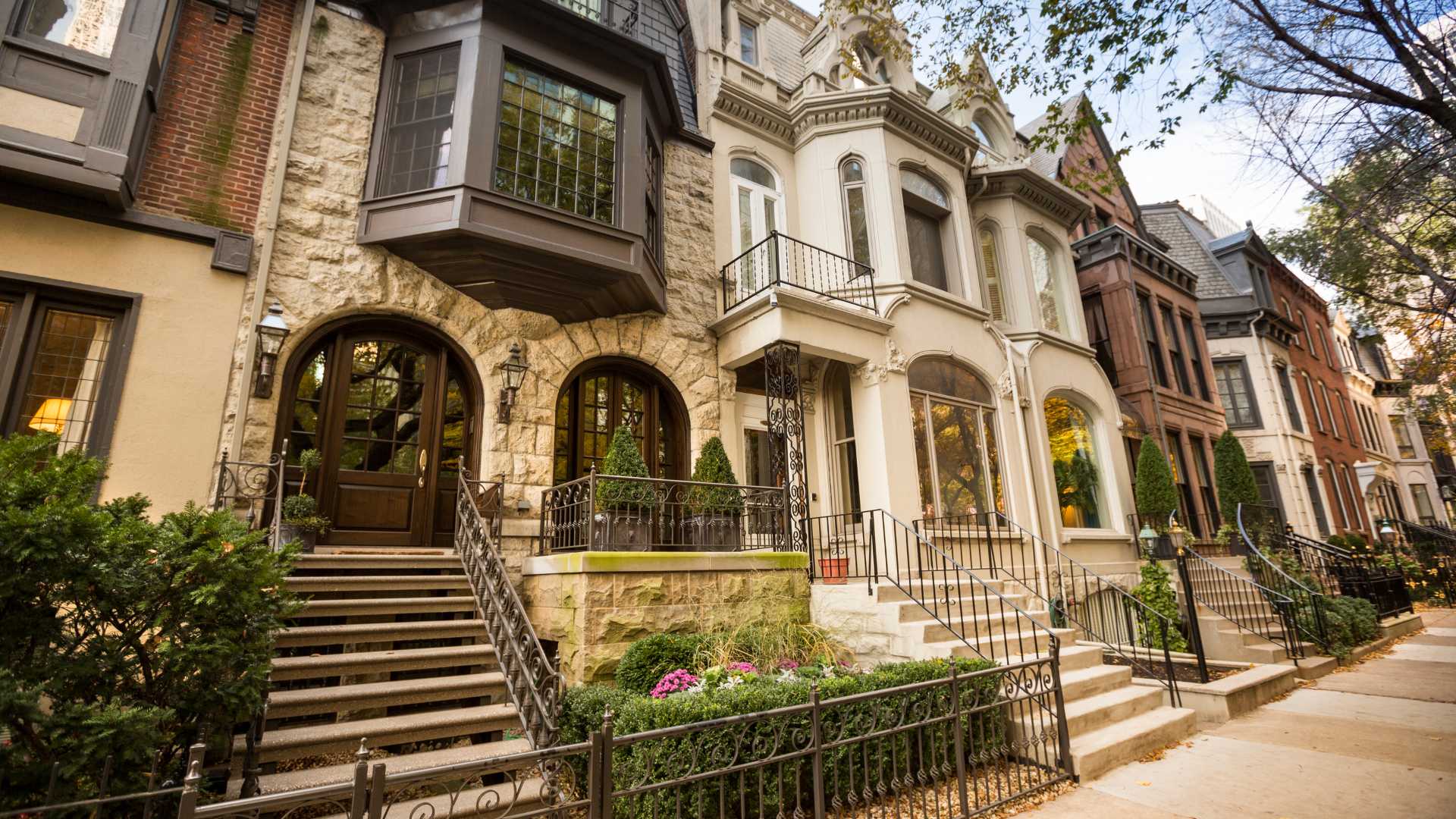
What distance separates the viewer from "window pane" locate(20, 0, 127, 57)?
21.0 ft

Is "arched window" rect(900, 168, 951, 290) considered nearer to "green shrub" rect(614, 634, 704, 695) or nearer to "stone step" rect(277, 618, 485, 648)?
"green shrub" rect(614, 634, 704, 695)

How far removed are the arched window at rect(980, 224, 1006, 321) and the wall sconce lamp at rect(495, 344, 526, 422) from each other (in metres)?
9.24

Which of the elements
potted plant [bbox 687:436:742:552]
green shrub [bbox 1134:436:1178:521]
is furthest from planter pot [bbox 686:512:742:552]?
green shrub [bbox 1134:436:1178:521]

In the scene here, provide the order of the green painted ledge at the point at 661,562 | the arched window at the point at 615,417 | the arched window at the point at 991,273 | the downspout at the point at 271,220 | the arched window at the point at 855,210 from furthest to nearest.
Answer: the arched window at the point at 991,273
the arched window at the point at 855,210
the arched window at the point at 615,417
the downspout at the point at 271,220
the green painted ledge at the point at 661,562

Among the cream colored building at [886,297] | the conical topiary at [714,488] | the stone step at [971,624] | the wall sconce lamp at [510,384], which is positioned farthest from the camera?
the cream colored building at [886,297]

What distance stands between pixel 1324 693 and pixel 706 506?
24.6 feet

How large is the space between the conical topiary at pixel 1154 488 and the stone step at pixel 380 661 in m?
12.4

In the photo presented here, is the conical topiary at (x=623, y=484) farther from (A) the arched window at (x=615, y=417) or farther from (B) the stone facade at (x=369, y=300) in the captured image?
(A) the arched window at (x=615, y=417)

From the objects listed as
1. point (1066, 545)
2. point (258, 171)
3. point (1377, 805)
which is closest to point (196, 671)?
point (258, 171)

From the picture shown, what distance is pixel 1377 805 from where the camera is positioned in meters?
4.37

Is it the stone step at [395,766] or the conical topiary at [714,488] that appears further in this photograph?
the conical topiary at [714,488]

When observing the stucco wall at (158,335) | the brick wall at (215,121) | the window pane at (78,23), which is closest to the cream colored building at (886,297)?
the brick wall at (215,121)

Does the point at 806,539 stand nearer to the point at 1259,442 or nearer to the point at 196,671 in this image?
the point at 196,671

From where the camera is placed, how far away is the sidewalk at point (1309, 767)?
4.43 m
